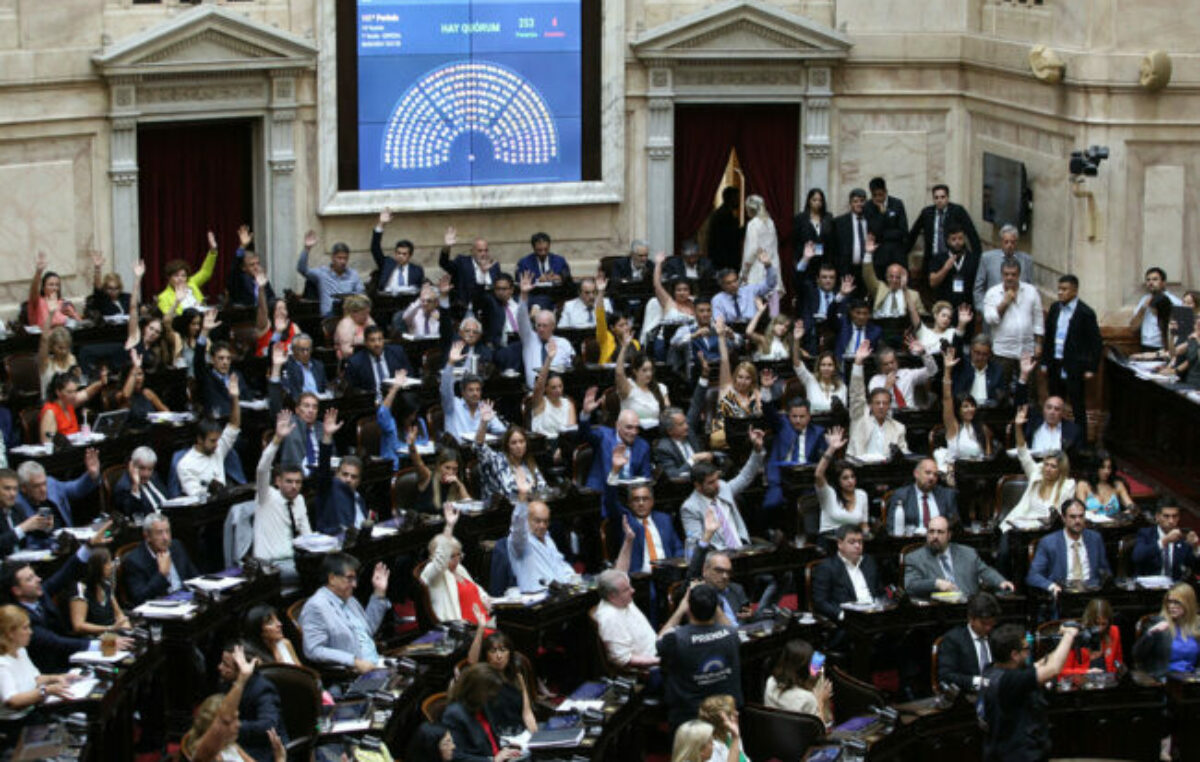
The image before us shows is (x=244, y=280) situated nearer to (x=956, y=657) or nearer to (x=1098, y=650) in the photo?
(x=956, y=657)

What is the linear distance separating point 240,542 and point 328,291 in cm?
567

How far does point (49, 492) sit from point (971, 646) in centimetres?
606

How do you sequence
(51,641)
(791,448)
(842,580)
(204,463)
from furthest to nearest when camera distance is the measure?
(791,448) < (204,463) < (842,580) < (51,641)

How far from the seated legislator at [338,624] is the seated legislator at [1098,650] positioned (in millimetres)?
4219

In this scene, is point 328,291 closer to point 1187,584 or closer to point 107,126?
point 107,126

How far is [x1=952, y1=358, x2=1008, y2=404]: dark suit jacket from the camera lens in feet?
61.2

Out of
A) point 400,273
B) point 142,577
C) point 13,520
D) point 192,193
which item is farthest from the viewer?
point 192,193

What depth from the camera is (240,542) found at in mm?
15211

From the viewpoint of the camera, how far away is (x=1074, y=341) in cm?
1920

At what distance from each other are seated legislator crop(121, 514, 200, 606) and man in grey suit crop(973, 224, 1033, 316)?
8.93 meters

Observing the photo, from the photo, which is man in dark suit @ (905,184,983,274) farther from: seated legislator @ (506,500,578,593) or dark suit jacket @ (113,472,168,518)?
dark suit jacket @ (113,472,168,518)

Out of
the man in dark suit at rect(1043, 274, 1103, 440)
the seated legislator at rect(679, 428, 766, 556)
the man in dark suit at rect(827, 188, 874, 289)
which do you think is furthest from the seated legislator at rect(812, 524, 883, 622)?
the man in dark suit at rect(827, 188, 874, 289)

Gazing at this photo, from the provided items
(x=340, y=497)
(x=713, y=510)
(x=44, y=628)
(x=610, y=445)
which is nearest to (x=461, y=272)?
(x=610, y=445)

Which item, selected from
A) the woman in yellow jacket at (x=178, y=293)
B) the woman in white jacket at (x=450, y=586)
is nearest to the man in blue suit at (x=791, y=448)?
the woman in white jacket at (x=450, y=586)
